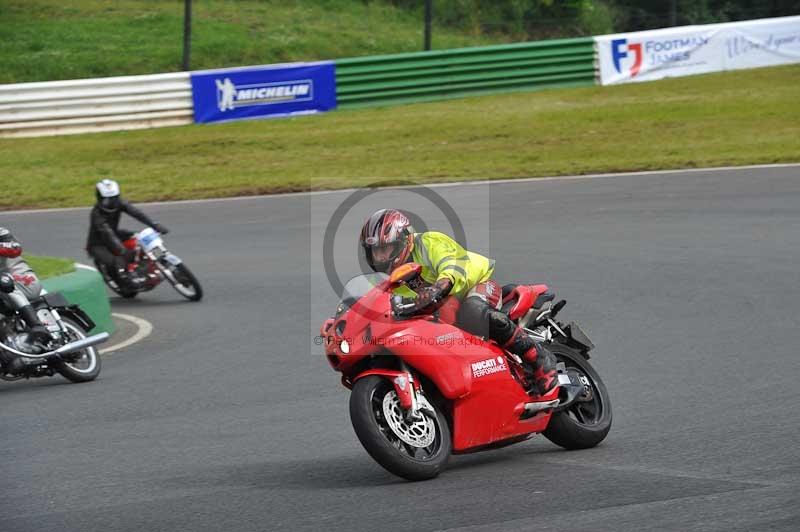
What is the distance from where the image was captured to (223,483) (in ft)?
21.5

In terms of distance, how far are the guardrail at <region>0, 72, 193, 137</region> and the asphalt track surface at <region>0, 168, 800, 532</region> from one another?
836 centimetres

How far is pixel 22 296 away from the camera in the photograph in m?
10.4

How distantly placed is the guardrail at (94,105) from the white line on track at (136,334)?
41.4 feet

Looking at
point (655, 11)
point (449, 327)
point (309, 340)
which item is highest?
point (655, 11)

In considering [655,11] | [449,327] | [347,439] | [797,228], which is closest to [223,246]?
[797,228]

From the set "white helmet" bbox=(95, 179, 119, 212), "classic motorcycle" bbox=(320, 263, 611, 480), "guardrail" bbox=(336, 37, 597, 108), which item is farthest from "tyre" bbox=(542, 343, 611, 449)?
"guardrail" bbox=(336, 37, 597, 108)

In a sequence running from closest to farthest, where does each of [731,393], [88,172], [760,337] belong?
[731,393]
[760,337]
[88,172]

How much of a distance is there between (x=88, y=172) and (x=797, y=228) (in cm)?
1368

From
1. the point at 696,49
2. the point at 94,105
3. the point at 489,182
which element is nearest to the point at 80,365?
the point at 489,182

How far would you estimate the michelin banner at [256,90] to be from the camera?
26281mm

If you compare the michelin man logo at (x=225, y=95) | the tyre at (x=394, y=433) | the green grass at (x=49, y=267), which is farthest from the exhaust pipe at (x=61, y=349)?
the michelin man logo at (x=225, y=95)

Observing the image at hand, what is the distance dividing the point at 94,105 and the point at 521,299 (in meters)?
20.6

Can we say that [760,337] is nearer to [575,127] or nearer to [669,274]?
[669,274]

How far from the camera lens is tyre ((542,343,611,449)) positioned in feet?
23.2
